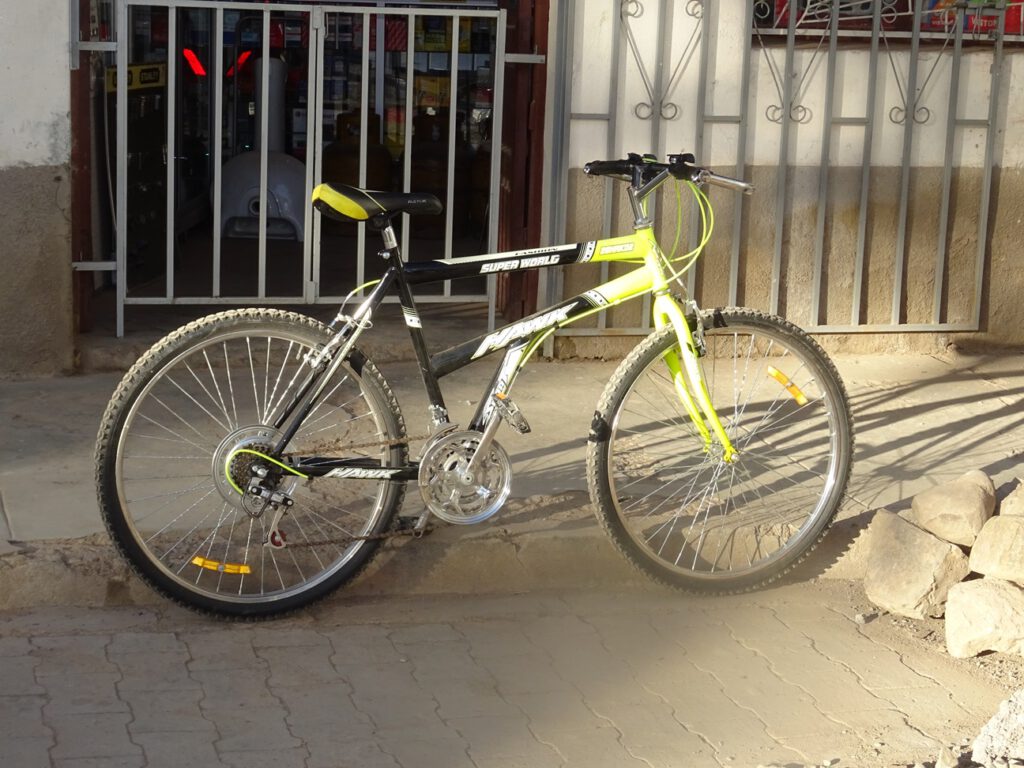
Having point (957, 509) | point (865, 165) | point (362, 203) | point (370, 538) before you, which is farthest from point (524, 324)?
point (865, 165)

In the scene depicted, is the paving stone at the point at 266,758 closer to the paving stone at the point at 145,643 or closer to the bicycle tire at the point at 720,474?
the paving stone at the point at 145,643

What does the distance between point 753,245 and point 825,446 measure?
1.59 meters

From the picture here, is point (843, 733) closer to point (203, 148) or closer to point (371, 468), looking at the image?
point (371, 468)

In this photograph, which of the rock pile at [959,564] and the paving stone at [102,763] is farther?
the rock pile at [959,564]

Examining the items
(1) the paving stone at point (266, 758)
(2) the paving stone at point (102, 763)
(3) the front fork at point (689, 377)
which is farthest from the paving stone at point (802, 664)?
(2) the paving stone at point (102, 763)

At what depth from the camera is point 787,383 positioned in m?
4.82

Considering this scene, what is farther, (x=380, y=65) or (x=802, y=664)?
(x=380, y=65)

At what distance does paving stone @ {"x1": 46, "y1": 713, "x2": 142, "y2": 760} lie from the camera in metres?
3.62

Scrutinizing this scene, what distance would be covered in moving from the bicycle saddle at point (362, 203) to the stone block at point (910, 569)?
1802mm

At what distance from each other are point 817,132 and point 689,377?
2916 millimetres

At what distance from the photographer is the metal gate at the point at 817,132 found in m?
6.82

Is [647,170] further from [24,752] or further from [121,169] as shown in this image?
[121,169]

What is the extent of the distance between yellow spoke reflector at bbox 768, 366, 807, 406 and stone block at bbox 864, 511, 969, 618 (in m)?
0.47

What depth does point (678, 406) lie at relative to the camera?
5285mm
